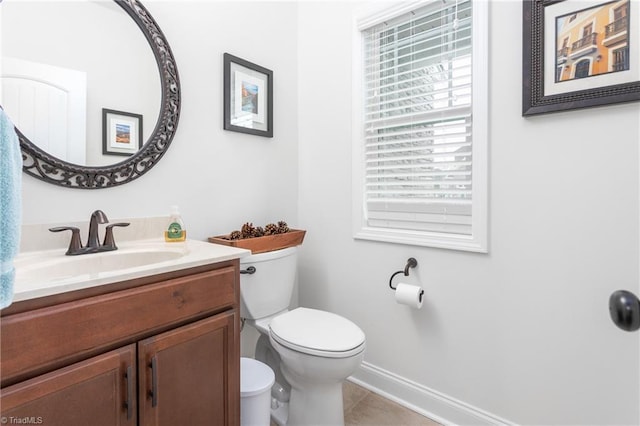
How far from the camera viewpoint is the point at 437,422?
158 cm

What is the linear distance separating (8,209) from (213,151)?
1081mm

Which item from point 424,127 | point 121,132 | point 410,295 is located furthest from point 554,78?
point 121,132

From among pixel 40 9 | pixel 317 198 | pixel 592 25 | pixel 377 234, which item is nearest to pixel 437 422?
pixel 377 234

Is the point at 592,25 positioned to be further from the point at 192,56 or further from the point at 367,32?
the point at 192,56

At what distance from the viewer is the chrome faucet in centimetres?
116

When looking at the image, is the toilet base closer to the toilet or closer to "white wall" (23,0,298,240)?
the toilet

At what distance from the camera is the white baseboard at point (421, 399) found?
149cm

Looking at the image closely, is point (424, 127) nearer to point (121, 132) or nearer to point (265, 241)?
point (265, 241)

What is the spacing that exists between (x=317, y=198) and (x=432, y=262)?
81 centimetres

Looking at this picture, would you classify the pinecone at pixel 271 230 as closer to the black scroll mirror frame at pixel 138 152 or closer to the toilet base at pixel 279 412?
the black scroll mirror frame at pixel 138 152

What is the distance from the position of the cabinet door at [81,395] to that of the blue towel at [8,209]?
27 centimetres

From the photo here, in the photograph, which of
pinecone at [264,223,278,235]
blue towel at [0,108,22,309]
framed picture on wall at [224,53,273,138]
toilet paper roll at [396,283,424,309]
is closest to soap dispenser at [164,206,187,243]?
pinecone at [264,223,278,235]

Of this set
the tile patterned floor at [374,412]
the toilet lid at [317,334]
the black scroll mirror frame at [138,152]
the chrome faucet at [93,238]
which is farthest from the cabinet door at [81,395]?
the tile patterned floor at [374,412]

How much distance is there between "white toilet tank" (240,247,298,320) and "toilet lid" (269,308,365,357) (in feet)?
0.36
